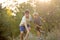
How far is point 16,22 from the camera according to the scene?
7.03m

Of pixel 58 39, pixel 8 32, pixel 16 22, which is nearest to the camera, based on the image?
pixel 58 39

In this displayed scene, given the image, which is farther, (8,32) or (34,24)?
(8,32)

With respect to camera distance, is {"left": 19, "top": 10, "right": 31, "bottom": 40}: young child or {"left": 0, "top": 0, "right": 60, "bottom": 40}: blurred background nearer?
{"left": 19, "top": 10, "right": 31, "bottom": 40}: young child

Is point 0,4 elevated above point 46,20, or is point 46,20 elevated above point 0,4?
point 0,4

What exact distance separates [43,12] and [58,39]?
101 cm

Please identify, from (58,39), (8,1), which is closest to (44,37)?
(58,39)

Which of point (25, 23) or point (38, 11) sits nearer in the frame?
point (25, 23)

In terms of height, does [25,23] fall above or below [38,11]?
below

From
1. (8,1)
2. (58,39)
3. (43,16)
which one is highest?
(8,1)

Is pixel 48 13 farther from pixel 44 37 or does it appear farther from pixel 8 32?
pixel 8 32

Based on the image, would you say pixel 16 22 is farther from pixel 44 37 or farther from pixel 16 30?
pixel 44 37

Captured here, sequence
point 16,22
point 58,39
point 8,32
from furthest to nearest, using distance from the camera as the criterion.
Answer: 1. point 8,32
2. point 16,22
3. point 58,39

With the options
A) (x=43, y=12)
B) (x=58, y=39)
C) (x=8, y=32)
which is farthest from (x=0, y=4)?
(x=58, y=39)

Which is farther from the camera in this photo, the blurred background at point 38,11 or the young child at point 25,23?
the blurred background at point 38,11
